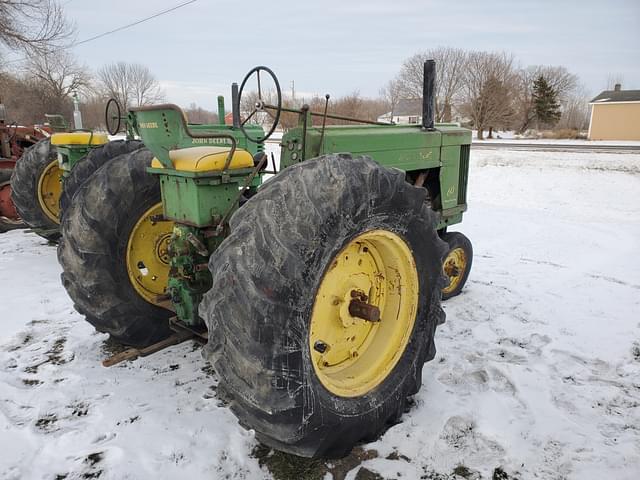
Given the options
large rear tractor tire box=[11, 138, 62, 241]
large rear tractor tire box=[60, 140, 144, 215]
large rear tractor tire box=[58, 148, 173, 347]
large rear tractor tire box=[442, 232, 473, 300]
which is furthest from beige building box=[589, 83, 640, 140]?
large rear tractor tire box=[58, 148, 173, 347]

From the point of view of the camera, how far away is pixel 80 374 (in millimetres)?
3092

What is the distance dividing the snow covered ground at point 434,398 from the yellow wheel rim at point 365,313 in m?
0.41

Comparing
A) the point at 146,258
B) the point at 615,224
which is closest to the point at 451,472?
the point at 146,258

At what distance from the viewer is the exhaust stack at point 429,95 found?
3787 mm

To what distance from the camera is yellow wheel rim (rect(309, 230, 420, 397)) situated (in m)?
2.28

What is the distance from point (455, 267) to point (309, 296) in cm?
297

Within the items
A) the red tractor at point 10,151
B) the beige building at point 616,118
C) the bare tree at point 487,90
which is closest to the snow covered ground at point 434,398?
the red tractor at point 10,151

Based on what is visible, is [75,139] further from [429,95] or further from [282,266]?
[282,266]

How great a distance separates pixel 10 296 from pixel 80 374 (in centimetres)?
201

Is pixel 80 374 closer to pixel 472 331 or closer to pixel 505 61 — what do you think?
pixel 472 331

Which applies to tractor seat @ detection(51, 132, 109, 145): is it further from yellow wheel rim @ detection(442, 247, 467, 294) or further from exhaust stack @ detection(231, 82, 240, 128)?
yellow wheel rim @ detection(442, 247, 467, 294)

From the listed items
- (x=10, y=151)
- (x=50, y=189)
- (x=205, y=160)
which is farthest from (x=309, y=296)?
(x=10, y=151)

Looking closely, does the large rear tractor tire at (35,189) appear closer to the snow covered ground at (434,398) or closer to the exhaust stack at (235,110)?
the snow covered ground at (434,398)

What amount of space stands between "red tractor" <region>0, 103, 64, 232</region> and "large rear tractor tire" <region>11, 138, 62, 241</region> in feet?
4.25
